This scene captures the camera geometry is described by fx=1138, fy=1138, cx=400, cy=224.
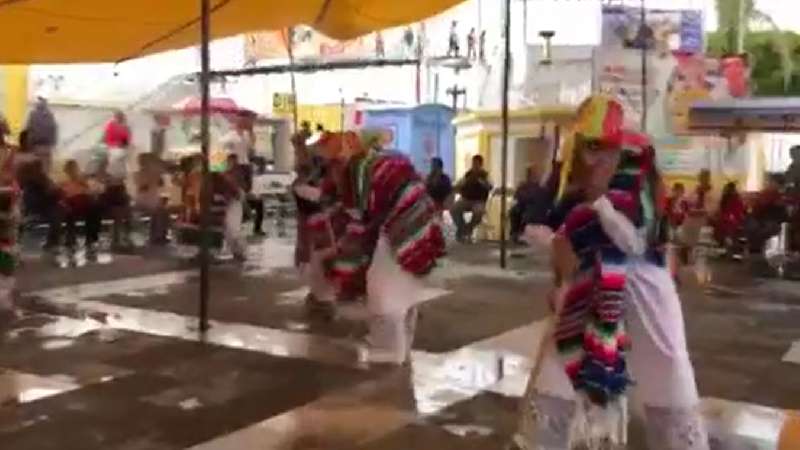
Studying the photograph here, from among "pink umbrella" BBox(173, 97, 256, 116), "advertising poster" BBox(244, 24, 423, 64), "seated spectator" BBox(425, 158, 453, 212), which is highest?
"advertising poster" BBox(244, 24, 423, 64)

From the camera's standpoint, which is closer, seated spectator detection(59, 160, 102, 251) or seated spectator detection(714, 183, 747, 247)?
seated spectator detection(59, 160, 102, 251)

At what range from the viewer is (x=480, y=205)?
17656mm

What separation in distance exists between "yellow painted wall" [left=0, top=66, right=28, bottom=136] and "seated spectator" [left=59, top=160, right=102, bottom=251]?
6981 millimetres

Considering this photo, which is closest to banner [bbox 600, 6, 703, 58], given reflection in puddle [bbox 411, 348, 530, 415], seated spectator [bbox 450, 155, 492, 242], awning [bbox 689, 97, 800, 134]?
awning [bbox 689, 97, 800, 134]

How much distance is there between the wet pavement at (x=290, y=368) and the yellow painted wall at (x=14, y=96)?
34.5 ft

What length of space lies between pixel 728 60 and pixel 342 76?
11.9 meters

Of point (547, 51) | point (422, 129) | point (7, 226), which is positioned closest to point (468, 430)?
point (7, 226)

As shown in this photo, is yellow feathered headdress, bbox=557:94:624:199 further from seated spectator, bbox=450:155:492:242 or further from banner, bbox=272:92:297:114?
banner, bbox=272:92:297:114

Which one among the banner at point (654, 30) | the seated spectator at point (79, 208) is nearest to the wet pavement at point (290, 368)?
the seated spectator at point (79, 208)

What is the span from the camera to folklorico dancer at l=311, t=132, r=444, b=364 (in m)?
7.51

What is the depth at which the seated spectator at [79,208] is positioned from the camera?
48.9 feet

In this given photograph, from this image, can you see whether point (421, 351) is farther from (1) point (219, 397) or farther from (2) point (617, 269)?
(2) point (617, 269)

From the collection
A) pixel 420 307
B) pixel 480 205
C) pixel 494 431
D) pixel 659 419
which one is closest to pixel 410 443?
pixel 494 431

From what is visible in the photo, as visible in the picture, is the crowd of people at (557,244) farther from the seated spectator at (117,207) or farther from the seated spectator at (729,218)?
the seated spectator at (729,218)
